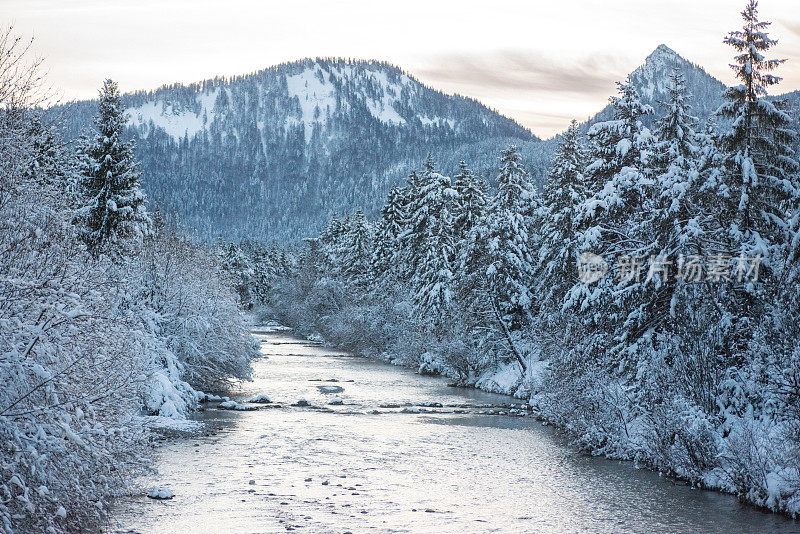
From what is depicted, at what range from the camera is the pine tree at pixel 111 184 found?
40.2 m

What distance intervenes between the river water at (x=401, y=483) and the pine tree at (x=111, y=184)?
14.5 m

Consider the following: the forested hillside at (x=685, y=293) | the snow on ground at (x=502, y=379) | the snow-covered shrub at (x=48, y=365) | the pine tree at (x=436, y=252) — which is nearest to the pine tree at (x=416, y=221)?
the pine tree at (x=436, y=252)

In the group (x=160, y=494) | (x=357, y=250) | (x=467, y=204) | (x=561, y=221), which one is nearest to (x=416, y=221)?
(x=467, y=204)

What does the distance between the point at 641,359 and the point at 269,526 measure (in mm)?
13297

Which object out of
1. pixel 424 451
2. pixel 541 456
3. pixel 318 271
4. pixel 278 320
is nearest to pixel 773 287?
pixel 541 456

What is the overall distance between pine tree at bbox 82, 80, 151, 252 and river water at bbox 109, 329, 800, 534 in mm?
14525

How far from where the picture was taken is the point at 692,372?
68.7 ft

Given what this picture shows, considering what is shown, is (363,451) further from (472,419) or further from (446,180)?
(446,180)

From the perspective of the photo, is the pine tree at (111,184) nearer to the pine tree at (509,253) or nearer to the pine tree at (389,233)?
the pine tree at (509,253)

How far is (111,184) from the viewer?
40656 millimetres

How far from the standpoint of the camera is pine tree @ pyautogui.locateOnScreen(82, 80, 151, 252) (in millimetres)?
40188

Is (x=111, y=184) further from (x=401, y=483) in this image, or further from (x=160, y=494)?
(x=401, y=483)

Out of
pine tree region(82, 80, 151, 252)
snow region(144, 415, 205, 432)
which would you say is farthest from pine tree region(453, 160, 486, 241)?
snow region(144, 415, 205, 432)

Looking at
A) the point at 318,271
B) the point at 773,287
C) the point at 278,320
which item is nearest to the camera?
the point at 773,287
